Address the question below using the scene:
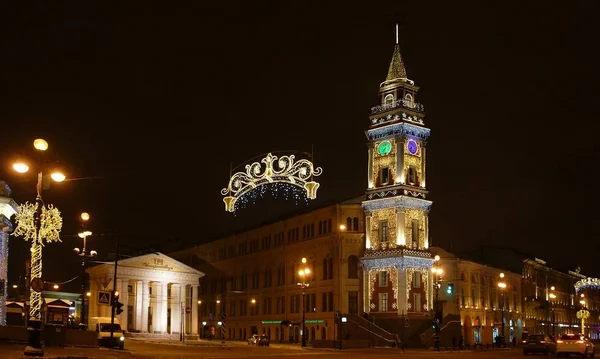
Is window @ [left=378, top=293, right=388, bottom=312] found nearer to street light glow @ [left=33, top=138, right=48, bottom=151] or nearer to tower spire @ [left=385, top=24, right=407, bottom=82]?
tower spire @ [left=385, top=24, right=407, bottom=82]

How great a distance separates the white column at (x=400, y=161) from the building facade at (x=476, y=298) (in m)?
15.5

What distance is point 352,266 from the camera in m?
86.5

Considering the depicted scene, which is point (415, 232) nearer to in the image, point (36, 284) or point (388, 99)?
point (388, 99)

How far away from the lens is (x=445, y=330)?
260 ft

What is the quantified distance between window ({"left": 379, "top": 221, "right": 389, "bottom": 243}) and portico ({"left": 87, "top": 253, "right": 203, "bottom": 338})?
3128 centimetres

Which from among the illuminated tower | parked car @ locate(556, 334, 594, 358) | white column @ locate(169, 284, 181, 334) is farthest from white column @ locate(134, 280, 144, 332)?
parked car @ locate(556, 334, 594, 358)

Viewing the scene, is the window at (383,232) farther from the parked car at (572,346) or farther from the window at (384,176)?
the parked car at (572,346)

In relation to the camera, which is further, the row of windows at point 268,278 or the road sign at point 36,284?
the row of windows at point 268,278

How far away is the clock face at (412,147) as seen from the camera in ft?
267

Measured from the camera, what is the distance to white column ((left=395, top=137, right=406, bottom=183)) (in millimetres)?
80062

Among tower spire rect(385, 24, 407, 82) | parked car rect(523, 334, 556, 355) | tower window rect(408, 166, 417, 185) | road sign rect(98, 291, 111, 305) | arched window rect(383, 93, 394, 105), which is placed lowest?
parked car rect(523, 334, 556, 355)

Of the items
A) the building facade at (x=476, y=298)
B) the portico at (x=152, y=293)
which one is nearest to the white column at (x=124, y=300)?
the portico at (x=152, y=293)

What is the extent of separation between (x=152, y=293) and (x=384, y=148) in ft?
144

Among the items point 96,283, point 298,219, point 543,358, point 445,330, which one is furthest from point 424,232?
point 96,283
